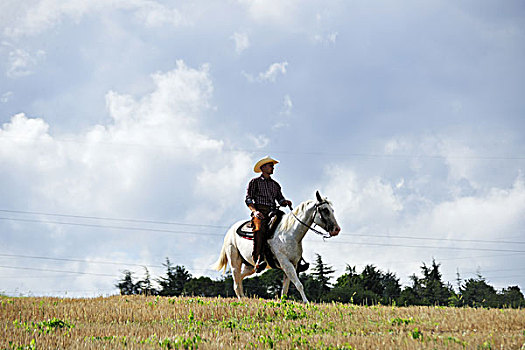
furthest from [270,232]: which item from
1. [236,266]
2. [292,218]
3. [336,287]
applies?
[336,287]

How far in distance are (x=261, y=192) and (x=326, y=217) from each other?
233 centimetres

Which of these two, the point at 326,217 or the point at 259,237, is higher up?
the point at 326,217

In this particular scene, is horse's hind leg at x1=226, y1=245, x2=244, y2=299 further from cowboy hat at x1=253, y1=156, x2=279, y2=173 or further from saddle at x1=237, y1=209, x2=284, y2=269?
cowboy hat at x1=253, y1=156, x2=279, y2=173

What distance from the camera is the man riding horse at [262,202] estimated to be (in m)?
14.3

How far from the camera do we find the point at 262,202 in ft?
48.3

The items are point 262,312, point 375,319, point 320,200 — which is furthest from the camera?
point 320,200

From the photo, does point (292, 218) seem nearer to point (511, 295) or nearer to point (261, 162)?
point (261, 162)

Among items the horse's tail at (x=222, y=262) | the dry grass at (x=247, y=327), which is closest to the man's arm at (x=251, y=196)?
the horse's tail at (x=222, y=262)

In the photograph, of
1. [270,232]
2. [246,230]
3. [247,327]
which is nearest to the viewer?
[247,327]

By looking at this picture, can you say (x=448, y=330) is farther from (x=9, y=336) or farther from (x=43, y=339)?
(x=9, y=336)

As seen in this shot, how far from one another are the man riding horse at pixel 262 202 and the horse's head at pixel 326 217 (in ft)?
4.38

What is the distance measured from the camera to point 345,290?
49.7 m

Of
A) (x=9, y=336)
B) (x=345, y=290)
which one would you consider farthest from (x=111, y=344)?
(x=345, y=290)

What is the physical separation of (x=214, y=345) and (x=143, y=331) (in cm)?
229
